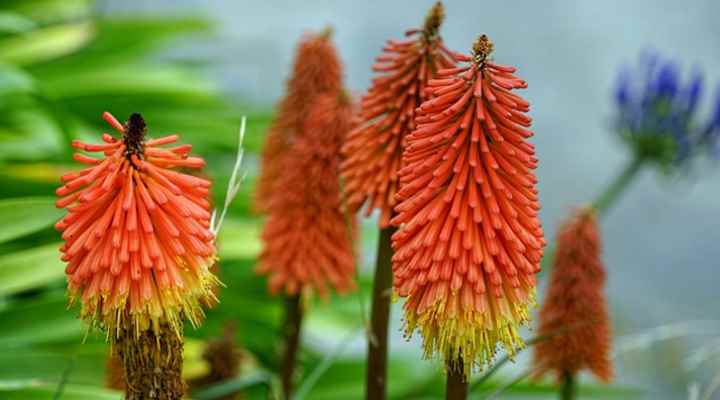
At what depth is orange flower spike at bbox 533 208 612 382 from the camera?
2.72 meters

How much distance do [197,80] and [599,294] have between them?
389 centimetres

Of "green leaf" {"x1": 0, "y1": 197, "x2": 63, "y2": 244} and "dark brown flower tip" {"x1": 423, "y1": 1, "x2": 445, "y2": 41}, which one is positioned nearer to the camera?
"dark brown flower tip" {"x1": 423, "y1": 1, "x2": 445, "y2": 41}

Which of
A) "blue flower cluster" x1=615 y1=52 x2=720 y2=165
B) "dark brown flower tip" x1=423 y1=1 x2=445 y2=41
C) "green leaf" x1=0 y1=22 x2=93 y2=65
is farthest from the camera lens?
"green leaf" x1=0 y1=22 x2=93 y2=65

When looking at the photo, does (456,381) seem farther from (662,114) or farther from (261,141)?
(261,141)

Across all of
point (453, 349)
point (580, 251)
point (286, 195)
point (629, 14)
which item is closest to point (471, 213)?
point (453, 349)

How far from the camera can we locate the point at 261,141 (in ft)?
17.1

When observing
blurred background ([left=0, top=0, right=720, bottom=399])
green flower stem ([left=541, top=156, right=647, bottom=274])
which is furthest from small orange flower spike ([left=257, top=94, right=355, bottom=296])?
green flower stem ([left=541, top=156, right=647, bottom=274])

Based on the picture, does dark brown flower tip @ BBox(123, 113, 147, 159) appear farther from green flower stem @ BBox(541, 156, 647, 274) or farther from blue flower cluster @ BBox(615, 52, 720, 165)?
blue flower cluster @ BBox(615, 52, 720, 165)

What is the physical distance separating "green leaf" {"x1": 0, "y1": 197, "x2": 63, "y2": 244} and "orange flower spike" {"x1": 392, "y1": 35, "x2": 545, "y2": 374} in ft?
4.28

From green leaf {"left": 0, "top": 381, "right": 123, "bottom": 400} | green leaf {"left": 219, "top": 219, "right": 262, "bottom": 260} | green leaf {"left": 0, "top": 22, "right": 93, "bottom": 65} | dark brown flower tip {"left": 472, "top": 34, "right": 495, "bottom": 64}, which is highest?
green leaf {"left": 0, "top": 22, "right": 93, "bottom": 65}

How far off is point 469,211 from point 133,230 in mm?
556

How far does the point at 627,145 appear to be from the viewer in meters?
4.24

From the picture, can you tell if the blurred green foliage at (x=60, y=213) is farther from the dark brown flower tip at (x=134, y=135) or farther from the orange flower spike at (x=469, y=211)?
the orange flower spike at (x=469, y=211)

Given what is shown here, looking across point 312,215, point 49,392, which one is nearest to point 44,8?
point 312,215
